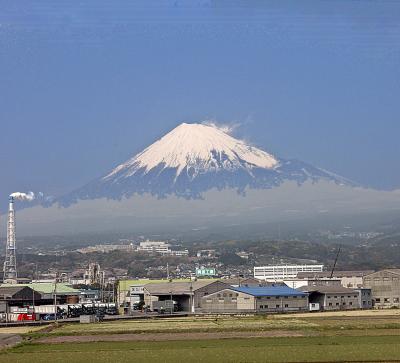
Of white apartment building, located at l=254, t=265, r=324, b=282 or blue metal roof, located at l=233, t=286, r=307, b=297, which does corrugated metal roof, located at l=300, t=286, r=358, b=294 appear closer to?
blue metal roof, located at l=233, t=286, r=307, b=297

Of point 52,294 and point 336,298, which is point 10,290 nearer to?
point 52,294

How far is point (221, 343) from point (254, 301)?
39.6m

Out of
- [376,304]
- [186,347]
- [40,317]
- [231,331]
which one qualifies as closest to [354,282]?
[376,304]

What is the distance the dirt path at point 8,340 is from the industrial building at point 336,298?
131ft

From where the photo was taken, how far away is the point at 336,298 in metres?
84.8

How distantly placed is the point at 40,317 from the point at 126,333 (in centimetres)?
3052

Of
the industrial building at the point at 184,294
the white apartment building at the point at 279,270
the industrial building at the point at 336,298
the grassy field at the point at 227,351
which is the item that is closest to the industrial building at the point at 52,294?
the industrial building at the point at 184,294

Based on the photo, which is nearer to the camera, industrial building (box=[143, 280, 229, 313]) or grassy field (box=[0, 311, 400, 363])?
grassy field (box=[0, 311, 400, 363])

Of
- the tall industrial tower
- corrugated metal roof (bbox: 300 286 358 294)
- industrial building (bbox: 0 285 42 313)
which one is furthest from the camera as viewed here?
the tall industrial tower

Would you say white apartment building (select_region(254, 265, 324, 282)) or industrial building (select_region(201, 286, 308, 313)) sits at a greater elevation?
white apartment building (select_region(254, 265, 324, 282))

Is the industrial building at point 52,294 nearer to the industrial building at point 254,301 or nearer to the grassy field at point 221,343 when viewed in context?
the industrial building at point 254,301

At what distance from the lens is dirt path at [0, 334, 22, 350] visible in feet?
135

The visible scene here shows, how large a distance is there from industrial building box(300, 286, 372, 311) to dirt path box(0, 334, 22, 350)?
1576 inches

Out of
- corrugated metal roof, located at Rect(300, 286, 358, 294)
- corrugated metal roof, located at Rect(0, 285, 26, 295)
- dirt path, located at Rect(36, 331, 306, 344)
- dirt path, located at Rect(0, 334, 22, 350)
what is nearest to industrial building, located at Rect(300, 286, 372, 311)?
corrugated metal roof, located at Rect(300, 286, 358, 294)
